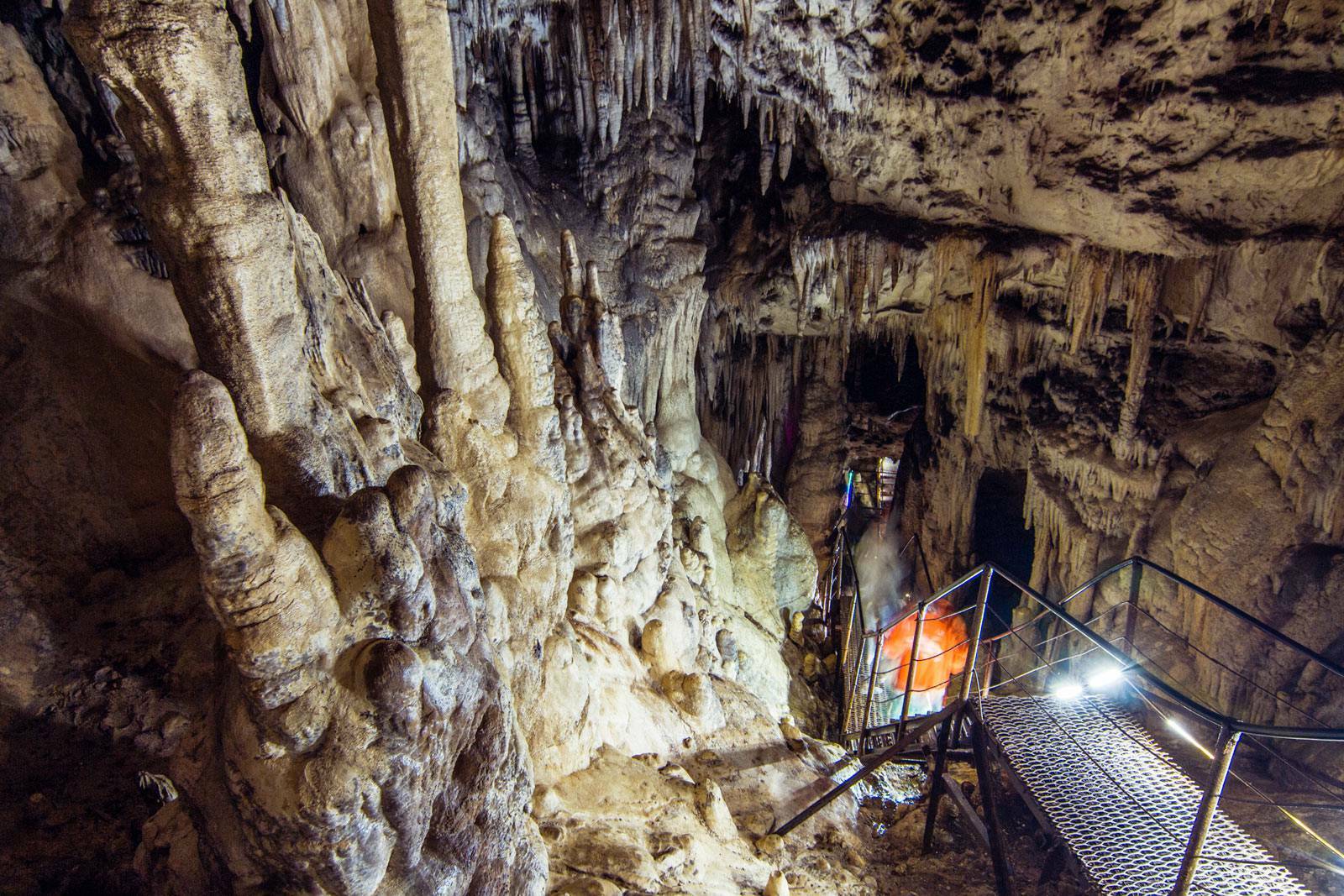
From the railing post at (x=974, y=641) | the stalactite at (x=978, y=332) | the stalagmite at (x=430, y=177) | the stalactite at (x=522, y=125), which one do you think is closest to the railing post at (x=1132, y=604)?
the railing post at (x=974, y=641)

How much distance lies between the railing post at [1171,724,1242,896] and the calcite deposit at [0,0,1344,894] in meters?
1.94

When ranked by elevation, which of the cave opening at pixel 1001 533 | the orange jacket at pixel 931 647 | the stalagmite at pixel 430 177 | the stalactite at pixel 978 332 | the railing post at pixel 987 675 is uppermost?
the stalagmite at pixel 430 177

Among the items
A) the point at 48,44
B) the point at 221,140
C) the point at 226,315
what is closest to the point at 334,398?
the point at 226,315

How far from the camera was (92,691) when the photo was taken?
10.3ft

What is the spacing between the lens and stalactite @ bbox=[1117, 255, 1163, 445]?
283 inches

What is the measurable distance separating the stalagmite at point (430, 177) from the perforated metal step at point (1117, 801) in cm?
385

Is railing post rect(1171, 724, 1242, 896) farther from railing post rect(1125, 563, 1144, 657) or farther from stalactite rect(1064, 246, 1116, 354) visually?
stalactite rect(1064, 246, 1116, 354)

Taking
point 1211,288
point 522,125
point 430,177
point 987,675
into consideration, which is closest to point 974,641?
point 987,675

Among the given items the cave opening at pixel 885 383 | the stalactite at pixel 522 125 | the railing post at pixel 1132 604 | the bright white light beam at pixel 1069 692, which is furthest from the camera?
the cave opening at pixel 885 383

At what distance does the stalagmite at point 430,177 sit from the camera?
4047mm

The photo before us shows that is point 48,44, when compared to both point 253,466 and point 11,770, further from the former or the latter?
point 11,770

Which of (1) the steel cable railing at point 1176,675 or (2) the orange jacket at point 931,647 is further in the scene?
(2) the orange jacket at point 931,647

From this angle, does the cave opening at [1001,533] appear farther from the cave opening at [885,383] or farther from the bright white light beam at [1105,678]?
the bright white light beam at [1105,678]

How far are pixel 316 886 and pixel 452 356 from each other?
2.81 metres
